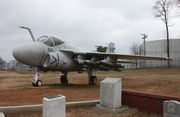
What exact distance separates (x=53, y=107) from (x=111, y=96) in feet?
8.58

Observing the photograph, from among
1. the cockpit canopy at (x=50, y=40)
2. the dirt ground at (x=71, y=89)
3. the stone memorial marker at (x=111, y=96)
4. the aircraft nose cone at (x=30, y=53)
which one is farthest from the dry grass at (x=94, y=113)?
the cockpit canopy at (x=50, y=40)

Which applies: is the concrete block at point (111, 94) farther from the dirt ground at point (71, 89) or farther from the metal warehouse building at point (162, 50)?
the metal warehouse building at point (162, 50)

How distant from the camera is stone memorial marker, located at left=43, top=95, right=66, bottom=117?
4.62 metres

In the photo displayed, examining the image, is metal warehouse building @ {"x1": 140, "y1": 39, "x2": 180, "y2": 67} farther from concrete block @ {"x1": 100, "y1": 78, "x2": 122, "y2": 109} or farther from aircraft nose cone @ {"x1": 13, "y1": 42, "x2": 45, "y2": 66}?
concrete block @ {"x1": 100, "y1": 78, "x2": 122, "y2": 109}

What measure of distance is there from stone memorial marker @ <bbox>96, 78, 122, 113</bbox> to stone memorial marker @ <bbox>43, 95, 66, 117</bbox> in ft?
7.51

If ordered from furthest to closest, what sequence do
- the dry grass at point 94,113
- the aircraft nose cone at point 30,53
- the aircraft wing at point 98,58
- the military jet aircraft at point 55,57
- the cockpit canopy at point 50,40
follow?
the aircraft wing at point 98,58, the cockpit canopy at point 50,40, the military jet aircraft at point 55,57, the aircraft nose cone at point 30,53, the dry grass at point 94,113

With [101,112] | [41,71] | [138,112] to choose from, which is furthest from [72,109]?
[41,71]

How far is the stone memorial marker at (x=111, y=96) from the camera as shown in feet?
21.8

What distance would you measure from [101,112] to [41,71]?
7819 mm

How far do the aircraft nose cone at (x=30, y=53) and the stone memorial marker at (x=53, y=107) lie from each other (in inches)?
283

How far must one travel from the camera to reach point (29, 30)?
13648 millimetres

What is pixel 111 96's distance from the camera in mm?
6734

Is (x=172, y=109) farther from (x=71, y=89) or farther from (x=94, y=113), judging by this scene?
(x=71, y=89)

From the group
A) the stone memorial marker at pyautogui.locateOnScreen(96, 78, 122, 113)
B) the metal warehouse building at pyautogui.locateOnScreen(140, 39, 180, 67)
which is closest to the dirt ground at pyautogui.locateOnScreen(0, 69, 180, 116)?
the stone memorial marker at pyautogui.locateOnScreen(96, 78, 122, 113)
